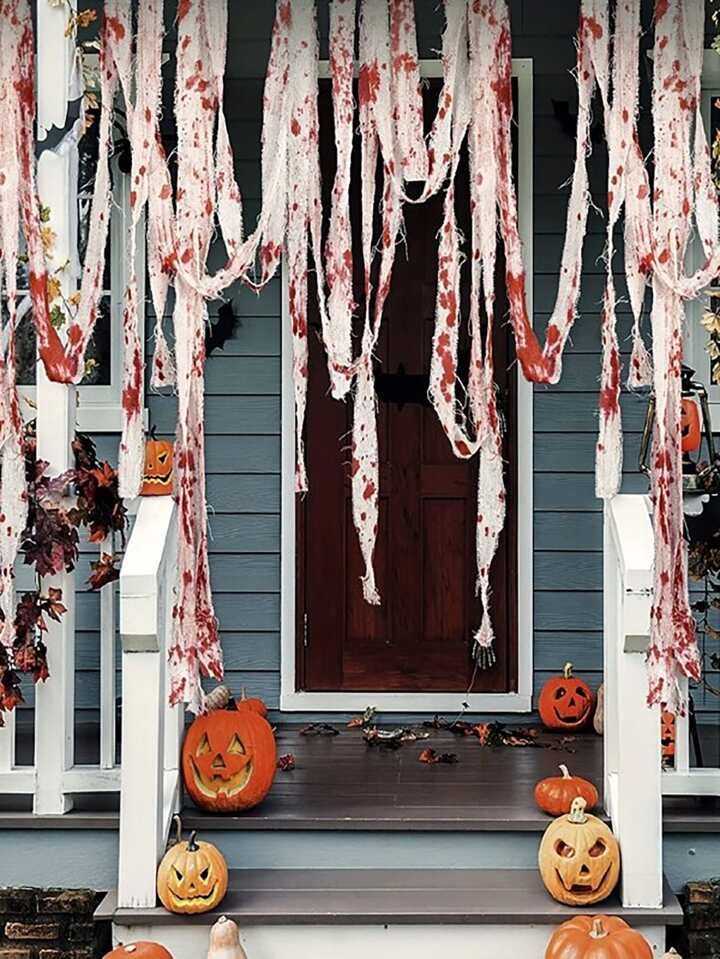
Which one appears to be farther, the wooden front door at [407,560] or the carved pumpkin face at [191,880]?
the wooden front door at [407,560]

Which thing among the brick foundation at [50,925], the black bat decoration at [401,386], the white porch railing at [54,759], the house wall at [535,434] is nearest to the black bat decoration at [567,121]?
the house wall at [535,434]

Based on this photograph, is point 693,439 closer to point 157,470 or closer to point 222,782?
point 157,470

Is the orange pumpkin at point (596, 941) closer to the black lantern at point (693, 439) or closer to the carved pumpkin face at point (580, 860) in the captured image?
the carved pumpkin face at point (580, 860)

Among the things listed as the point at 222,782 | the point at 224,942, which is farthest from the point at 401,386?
the point at 224,942

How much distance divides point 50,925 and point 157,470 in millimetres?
1477

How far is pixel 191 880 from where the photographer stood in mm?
3967

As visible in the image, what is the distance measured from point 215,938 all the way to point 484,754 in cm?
164

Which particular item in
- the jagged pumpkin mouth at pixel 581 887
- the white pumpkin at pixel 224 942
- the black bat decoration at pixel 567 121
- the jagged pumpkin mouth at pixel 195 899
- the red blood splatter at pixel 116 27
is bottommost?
the white pumpkin at pixel 224 942

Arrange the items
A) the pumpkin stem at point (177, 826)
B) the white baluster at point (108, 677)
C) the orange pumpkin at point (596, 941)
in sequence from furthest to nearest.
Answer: the white baluster at point (108, 677), the pumpkin stem at point (177, 826), the orange pumpkin at point (596, 941)

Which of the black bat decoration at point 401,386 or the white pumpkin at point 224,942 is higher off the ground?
the black bat decoration at point 401,386

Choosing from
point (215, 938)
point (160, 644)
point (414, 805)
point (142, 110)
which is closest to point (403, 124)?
point (142, 110)

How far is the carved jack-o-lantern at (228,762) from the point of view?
436cm

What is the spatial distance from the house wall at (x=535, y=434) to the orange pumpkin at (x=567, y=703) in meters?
0.16

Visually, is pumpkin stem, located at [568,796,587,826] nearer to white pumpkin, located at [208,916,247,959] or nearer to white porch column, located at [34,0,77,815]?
white pumpkin, located at [208,916,247,959]
